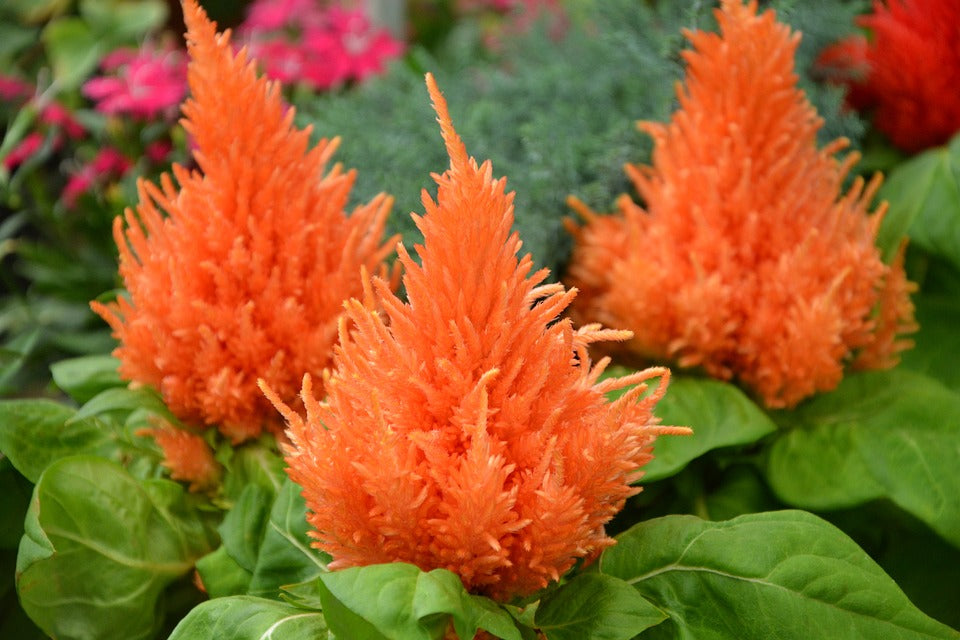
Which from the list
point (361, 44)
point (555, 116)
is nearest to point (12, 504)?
point (555, 116)

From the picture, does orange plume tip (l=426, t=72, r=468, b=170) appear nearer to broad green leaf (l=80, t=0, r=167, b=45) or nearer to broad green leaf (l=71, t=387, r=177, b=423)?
broad green leaf (l=71, t=387, r=177, b=423)

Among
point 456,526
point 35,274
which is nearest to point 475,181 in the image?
point 456,526

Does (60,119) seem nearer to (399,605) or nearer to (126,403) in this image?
(126,403)

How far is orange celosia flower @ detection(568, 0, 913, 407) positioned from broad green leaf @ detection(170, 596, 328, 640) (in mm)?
458

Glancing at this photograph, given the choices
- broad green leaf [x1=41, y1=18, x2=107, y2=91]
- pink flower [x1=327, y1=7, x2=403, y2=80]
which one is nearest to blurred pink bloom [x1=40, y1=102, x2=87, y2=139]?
broad green leaf [x1=41, y1=18, x2=107, y2=91]

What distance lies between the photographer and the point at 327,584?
23.7 inches

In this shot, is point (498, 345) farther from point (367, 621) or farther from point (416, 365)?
point (367, 621)

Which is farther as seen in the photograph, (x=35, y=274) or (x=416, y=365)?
(x=35, y=274)

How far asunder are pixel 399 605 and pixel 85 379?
535 mm

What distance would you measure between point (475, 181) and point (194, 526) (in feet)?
1.55

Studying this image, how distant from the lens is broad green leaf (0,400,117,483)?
0.86 m

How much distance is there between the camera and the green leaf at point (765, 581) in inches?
26.8

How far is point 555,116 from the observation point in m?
1.31

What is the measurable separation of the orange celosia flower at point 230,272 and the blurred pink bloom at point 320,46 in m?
0.85
